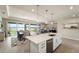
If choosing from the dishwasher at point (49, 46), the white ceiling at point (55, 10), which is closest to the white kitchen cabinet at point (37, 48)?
the dishwasher at point (49, 46)

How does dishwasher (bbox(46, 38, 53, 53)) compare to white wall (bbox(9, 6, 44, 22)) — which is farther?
dishwasher (bbox(46, 38, 53, 53))

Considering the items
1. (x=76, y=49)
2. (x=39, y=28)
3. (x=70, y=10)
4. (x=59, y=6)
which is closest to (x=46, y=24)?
(x=39, y=28)

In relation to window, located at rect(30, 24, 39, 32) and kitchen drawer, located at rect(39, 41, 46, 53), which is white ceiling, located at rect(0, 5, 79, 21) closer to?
window, located at rect(30, 24, 39, 32)

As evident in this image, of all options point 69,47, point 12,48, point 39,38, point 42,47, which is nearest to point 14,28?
point 12,48

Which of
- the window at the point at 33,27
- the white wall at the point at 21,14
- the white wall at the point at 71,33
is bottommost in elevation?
the white wall at the point at 71,33

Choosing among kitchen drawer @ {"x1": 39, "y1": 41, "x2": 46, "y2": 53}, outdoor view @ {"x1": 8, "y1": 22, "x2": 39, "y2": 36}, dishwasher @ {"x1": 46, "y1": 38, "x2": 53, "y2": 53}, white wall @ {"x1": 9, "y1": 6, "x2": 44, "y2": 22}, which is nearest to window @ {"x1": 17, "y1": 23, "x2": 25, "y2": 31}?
outdoor view @ {"x1": 8, "y1": 22, "x2": 39, "y2": 36}

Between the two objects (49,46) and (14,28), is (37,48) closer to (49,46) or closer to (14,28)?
(49,46)

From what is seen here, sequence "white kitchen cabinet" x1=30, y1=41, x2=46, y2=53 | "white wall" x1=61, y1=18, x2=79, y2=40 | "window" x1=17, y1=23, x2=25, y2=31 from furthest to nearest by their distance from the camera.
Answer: "white wall" x1=61, y1=18, x2=79, y2=40
"window" x1=17, y1=23, x2=25, y2=31
"white kitchen cabinet" x1=30, y1=41, x2=46, y2=53

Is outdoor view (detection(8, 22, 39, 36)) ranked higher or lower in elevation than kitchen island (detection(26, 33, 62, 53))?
higher

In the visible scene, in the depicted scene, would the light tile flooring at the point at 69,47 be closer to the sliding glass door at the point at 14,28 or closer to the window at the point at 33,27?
the window at the point at 33,27

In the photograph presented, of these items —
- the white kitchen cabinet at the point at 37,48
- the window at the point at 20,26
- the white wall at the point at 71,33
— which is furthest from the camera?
the white wall at the point at 71,33

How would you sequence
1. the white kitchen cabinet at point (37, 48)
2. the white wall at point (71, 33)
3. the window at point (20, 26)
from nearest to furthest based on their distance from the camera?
the white kitchen cabinet at point (37, 48) < the window at point (20, 26) < the white wall at point (71, 33)

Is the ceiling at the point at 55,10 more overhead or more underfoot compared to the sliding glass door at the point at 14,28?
more overhead
